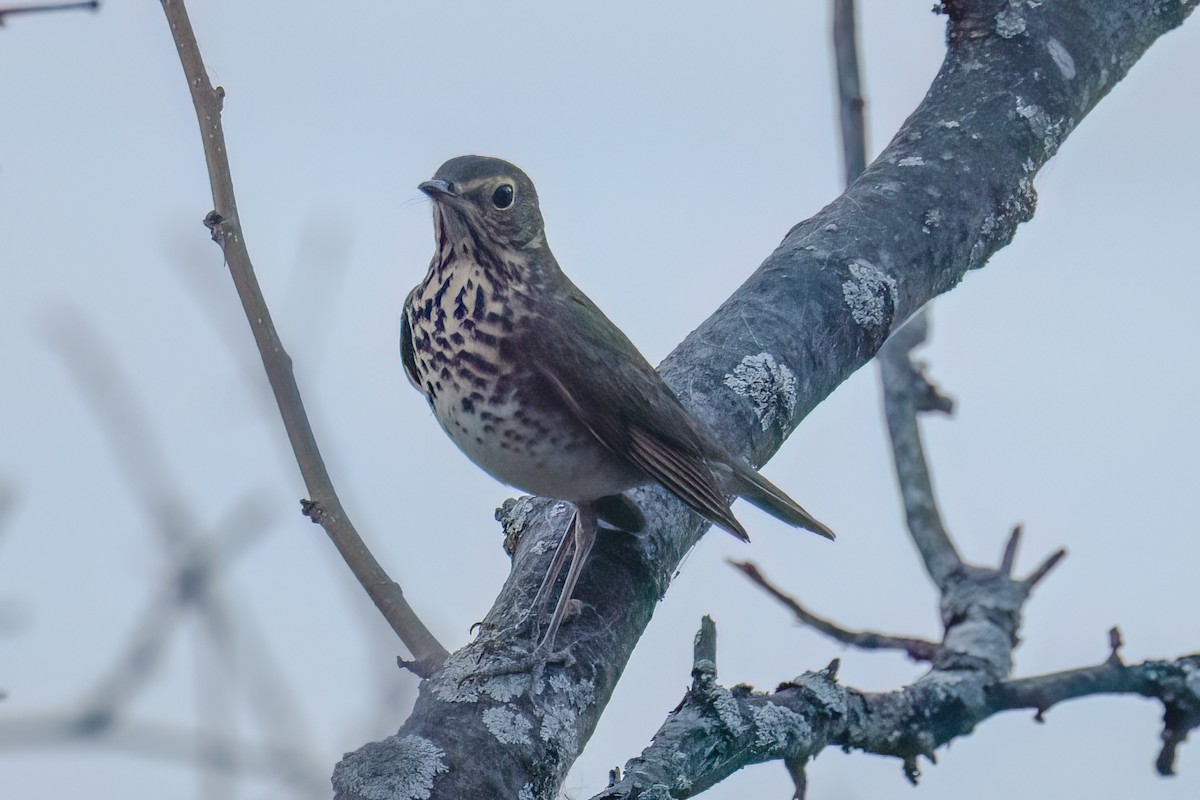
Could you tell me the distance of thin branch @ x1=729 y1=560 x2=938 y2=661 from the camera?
3.91 meters

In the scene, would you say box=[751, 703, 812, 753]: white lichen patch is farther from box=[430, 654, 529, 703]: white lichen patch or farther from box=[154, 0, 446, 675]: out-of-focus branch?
box=[154, 0, 446, 675]: out-of-focus branch

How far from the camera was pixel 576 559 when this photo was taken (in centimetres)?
337

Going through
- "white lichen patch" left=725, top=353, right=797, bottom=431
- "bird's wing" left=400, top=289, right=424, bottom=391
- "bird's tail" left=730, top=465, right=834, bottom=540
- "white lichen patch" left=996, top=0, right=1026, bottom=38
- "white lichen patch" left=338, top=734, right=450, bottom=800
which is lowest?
"white lichen patch" left=338, top=734, right=450, bottom=800

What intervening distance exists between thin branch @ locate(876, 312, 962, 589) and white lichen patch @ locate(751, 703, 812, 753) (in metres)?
1.55

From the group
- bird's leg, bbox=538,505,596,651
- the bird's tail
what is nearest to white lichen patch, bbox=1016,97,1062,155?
the bird's tail

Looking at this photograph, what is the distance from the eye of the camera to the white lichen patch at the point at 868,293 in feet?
13.1

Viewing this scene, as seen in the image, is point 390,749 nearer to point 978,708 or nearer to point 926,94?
point 978,708

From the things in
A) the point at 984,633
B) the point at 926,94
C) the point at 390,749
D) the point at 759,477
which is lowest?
the point at 390,749

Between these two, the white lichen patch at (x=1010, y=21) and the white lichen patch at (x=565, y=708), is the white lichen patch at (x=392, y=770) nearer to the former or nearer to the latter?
the white lichen patch at (x=565, y=708)

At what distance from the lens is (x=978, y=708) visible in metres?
3.50

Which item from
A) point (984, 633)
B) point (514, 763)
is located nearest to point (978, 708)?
point (984, 633)

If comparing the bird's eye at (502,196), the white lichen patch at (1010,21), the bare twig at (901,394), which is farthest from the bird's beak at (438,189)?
the white lichen patch at (1010,21)

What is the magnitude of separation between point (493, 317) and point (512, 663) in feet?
3.48

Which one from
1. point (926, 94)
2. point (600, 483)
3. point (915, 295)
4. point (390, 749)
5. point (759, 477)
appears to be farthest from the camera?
point (926, 94)
